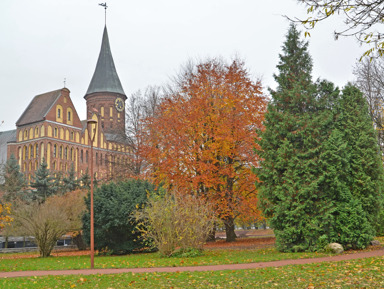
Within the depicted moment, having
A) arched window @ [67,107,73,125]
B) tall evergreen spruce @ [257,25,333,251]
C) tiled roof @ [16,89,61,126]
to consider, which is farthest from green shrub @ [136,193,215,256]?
arched window @ [67,107,73,125]

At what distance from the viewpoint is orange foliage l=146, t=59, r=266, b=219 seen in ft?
66.8

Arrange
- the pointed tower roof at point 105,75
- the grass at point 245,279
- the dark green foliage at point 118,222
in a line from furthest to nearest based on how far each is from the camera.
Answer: the pointed tower roof at point 105,75 < the dark green foliage at point 118,222 < the grass at point 245,279

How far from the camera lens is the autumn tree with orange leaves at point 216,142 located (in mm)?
20359

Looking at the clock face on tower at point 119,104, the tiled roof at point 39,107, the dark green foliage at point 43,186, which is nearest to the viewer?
the dark green foliage at point 43,186

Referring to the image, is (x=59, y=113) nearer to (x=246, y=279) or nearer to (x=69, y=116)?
(x=69, y=116)

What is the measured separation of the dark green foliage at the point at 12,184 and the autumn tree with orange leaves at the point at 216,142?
18.5 meters

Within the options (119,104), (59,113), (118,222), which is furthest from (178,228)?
(119,104)

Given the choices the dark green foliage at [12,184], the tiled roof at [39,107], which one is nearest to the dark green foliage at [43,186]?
the dark green foliage at [12,184]

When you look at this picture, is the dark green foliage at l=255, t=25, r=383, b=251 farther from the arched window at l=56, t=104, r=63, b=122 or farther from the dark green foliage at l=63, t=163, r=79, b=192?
the arched window at l=56, t=104, r=63, b=122

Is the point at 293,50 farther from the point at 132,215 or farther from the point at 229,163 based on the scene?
the point at 132,215

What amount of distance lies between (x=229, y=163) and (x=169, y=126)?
4.03 metres

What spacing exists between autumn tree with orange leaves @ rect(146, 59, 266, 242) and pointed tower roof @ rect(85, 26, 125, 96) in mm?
46274

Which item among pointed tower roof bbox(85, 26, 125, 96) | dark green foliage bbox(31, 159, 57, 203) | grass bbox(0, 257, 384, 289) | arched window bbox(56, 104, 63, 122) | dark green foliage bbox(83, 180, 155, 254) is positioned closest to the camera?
grass bbox(0, 257, 384, 289)

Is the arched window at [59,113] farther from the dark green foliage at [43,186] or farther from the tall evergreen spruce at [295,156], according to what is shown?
the tall evergreen spruce at [295,156]
